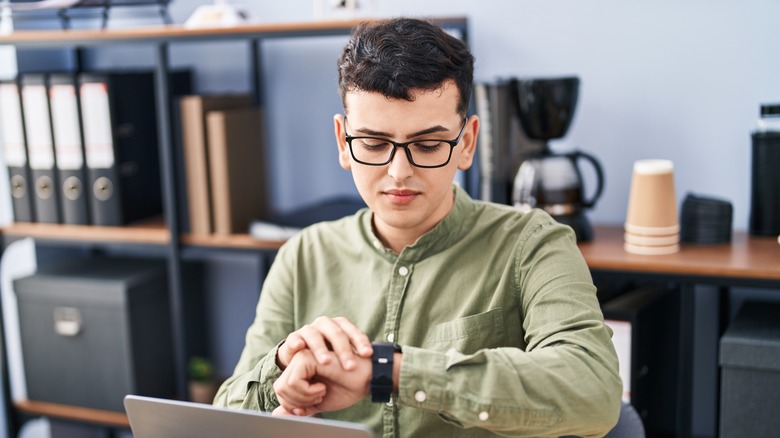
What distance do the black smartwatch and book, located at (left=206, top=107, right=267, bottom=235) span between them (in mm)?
1216

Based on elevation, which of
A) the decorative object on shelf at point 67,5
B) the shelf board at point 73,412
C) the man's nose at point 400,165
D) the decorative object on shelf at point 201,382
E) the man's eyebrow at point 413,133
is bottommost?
the shelf board at point 73,412

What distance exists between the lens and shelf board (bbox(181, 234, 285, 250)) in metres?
2.13

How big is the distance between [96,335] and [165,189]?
441mm

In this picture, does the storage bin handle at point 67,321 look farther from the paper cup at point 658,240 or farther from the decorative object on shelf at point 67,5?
the paper cup at point 658,240

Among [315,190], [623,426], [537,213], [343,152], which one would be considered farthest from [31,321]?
[623,426]

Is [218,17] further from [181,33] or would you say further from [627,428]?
[627,428]

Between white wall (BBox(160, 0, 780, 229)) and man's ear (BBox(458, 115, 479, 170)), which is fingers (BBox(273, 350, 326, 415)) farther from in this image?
white wall (BBox(160, 0, 780, 229))

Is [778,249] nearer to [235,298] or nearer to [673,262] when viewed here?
[673,262]

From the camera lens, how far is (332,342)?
1.07m

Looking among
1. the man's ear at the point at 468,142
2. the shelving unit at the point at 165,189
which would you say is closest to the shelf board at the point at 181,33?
the shelving unit at the point at 165,189

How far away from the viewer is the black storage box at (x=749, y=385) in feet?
5.37

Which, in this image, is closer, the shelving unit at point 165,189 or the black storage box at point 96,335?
the shelving unit at point 165,189

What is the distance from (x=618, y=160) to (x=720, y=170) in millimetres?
232

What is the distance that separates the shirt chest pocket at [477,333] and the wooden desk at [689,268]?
1.69ft
